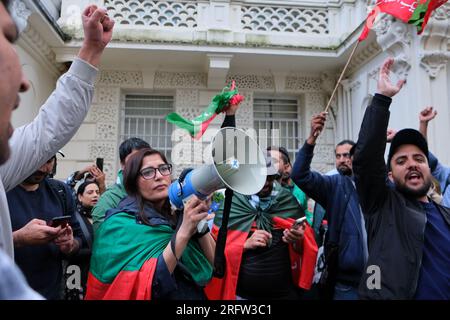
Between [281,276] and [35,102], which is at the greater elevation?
[35,102]

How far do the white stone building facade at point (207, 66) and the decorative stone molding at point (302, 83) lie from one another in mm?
19

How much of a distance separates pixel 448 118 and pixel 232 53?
347cm

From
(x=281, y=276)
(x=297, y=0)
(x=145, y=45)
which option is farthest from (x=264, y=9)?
(x=281, y=276)

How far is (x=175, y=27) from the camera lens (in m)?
6.61

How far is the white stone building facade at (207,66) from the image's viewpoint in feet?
20.7

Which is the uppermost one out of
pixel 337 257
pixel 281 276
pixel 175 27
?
pixel 175 27

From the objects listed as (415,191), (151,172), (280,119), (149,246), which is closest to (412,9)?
(415,191)

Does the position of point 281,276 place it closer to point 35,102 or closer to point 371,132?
point 371,132

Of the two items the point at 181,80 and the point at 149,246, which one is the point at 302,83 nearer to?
the point at 181,80

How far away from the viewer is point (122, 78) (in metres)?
6.97


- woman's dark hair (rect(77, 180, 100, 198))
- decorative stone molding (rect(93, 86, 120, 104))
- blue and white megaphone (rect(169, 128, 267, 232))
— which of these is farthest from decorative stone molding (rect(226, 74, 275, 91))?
blue and white megaphone (rect(169, 128, 267, 232))

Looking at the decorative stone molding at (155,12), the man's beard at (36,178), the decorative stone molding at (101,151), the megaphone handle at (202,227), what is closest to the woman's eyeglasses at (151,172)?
the megaphone handle at (202,227)

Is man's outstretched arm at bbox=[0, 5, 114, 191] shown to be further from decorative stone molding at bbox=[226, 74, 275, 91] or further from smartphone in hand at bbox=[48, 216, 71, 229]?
decorative stone molding at bbox=[226, 74, 275, 91]

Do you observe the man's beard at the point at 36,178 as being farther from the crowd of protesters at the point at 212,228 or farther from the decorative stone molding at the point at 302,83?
the decorative stone molding at the point at 302,83
